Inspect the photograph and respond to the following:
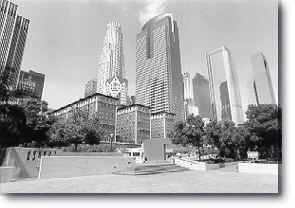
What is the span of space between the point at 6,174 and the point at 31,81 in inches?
137

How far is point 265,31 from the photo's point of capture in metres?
7.91

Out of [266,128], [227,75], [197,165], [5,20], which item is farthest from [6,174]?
[266,128]

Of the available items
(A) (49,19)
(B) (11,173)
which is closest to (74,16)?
(A) (49,19)

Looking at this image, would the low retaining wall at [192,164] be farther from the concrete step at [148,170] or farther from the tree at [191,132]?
the tree at [191,132]

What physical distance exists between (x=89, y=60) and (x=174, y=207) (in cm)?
642

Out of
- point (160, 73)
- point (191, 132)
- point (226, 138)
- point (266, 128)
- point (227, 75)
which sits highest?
point (160, 73)

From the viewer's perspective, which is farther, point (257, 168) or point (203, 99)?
point (203, 99)

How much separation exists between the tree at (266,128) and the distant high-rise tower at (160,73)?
7657 cm

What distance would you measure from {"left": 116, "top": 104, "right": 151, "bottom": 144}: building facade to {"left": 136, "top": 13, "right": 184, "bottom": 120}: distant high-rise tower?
37887 millimetres

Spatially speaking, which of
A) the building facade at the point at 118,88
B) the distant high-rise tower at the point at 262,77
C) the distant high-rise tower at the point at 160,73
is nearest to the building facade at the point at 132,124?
the distant high-rise tower at the point at 160,73

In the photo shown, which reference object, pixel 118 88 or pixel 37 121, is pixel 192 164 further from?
pixel 118 88

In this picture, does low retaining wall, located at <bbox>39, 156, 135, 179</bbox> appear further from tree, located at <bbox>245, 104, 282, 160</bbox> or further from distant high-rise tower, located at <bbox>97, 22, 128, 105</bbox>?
distant high-rise tower, located at <bbox>97, 22, 128, 105</bbox>

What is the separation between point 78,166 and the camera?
920 centimetres

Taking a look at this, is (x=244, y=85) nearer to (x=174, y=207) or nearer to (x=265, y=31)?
(x=265, y=31)
